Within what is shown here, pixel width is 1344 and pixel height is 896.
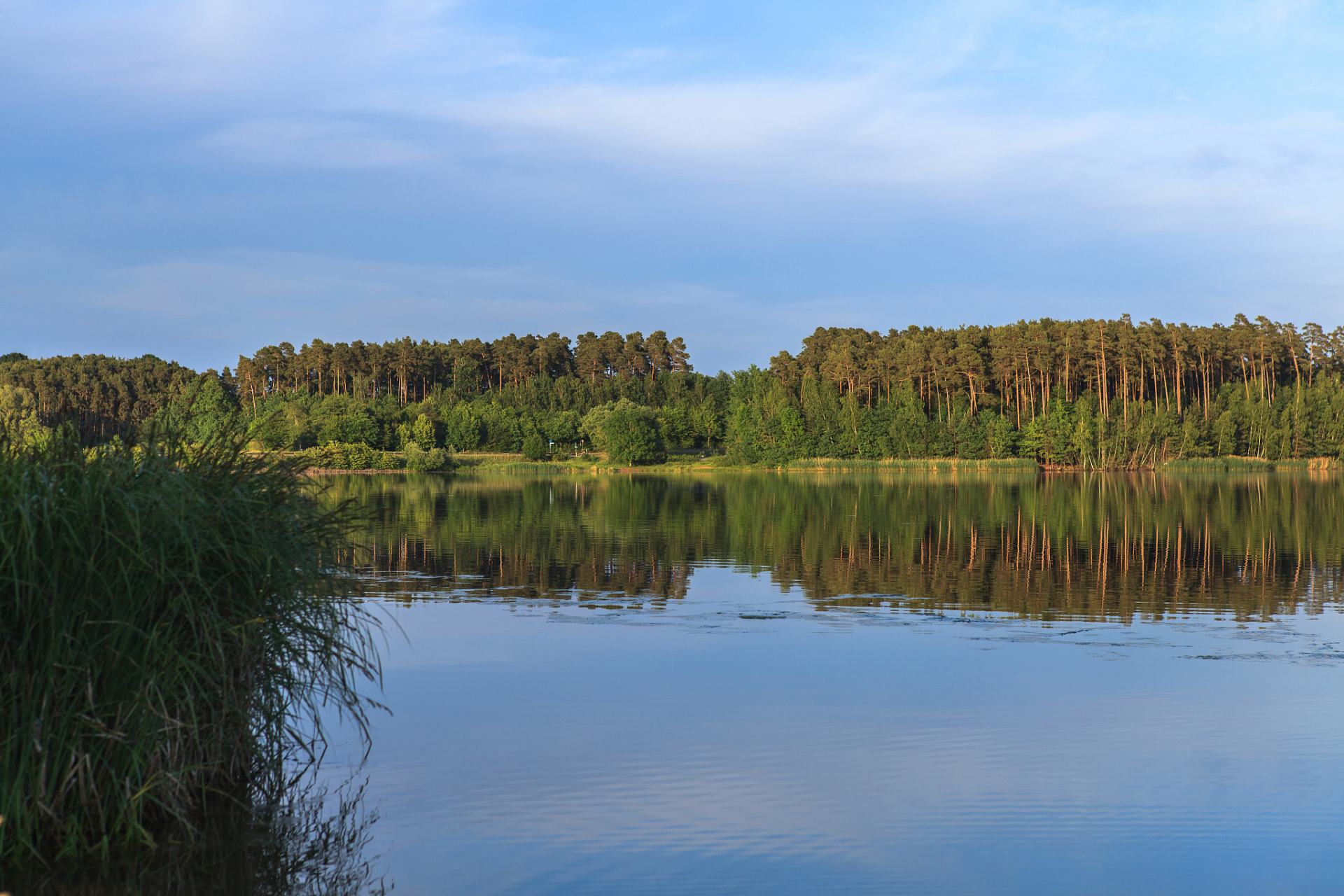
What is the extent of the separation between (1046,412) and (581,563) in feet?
309

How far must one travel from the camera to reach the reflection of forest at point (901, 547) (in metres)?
20.7

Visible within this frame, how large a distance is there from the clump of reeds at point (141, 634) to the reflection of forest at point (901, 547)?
1416 mm

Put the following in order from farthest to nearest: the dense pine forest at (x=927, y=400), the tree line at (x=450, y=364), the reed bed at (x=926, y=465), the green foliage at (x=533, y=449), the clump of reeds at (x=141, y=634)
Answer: the tree line at (x=450, y=364) → the green foliage at (x=533, y=449) → the dense pine forest at (x=927, y=400) → the reed bed at (x=926, y=465) → the clump of reeds at (x=141, y=634)

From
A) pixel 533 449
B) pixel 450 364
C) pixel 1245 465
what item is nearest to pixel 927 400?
pixel 1245 465

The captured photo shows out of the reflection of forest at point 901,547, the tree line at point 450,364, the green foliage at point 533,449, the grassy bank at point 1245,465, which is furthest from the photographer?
the tree line at point 450,364

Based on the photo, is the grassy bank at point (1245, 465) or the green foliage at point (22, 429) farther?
the grassy bank at point (1245, 465)

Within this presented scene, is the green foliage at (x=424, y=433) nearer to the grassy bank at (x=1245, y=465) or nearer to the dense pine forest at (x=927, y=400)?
the dense pine forest at (x=927, y=400)

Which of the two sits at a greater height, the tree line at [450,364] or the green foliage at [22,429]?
the tree line at [450,364]

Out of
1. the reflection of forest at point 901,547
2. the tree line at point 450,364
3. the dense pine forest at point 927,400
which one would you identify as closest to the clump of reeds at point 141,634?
the reflection of forest at point 901,547

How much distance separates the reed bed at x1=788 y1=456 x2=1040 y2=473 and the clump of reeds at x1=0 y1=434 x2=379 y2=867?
94.0 m

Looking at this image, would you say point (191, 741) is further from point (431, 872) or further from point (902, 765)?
point (902, 765)

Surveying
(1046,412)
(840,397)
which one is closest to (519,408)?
(840,397)

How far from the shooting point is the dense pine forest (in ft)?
347

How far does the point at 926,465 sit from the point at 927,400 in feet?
54.1
